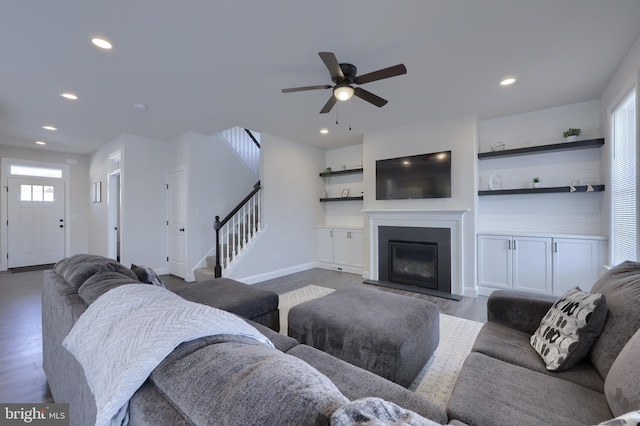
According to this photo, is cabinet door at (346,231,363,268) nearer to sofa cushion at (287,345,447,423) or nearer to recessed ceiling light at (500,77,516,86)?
recessed ceiling light at (500,77,516,86)

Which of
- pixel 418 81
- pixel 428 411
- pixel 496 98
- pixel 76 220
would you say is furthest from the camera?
pixel 76 220

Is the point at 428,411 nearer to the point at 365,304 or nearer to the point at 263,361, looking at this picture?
the point at 263,361

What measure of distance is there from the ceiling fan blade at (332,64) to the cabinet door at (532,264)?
10.8 ft

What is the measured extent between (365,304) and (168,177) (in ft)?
15.9

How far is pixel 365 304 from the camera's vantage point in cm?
222

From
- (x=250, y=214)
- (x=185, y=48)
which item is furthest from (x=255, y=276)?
(x=185, y=48)

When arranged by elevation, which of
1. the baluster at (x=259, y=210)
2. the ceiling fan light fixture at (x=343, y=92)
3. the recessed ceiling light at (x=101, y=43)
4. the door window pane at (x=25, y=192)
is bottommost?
the baluster at (x=259, y=210)

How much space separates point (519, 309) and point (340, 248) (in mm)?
3935

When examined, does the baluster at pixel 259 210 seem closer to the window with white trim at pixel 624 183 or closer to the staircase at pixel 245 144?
the staircase at pixel 245 144

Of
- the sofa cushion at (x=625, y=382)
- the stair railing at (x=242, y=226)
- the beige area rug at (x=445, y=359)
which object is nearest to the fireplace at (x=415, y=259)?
the beige area rug at (x=445, y=359)

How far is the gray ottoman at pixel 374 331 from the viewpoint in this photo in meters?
1.71

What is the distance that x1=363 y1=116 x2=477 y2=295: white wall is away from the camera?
13.0ft

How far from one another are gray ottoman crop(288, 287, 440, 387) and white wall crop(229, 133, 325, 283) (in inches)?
104

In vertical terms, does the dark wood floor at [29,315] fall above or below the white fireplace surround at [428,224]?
below
